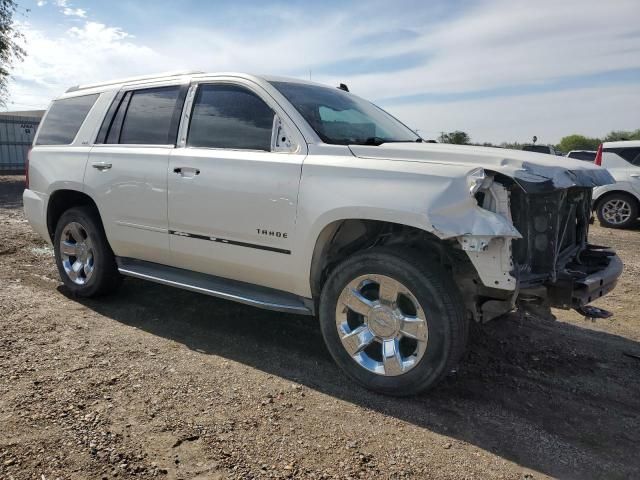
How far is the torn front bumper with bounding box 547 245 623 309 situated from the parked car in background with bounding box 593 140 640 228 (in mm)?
7792

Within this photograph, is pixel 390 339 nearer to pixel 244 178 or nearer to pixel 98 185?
pixel 244 178

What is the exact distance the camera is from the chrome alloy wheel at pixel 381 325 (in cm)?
321

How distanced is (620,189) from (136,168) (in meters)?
9.91

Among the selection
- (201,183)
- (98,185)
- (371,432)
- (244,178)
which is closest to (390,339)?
(371,432)

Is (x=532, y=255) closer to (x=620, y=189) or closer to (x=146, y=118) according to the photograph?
(x=146, y=118)

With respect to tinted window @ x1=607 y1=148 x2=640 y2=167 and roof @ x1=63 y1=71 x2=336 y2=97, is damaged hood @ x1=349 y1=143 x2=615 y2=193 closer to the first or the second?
roof @ x1=63 y1=71 x2=336 y2=97

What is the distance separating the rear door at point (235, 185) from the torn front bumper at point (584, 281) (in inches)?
65.8

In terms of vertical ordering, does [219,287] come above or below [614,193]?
below

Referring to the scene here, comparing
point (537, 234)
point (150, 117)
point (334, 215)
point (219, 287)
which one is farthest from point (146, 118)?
point (537, 234)

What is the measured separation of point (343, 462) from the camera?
264 cm

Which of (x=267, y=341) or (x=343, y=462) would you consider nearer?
(x=343, y=462)

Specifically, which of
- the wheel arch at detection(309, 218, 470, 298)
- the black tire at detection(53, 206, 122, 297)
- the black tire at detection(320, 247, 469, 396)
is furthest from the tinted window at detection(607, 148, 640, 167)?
the black tire at detection(53, 206, 122, 297)

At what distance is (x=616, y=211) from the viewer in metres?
10.8

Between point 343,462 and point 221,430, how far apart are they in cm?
70
